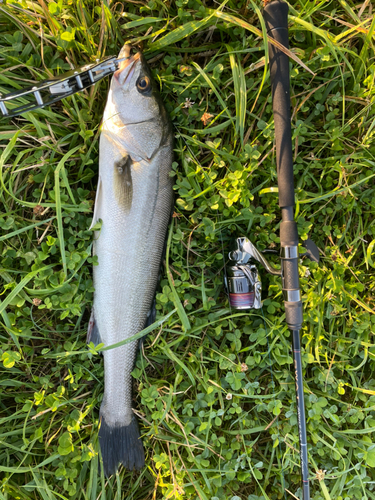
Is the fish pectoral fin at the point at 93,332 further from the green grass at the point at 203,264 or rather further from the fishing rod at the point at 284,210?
the fishing rod at the point at 284,210

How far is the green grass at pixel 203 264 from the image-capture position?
2.04m

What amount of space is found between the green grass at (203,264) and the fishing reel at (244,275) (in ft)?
0.41

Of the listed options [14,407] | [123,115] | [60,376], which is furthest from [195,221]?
[14,407]

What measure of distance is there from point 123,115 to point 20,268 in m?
1.23

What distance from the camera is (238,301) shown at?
2086mm

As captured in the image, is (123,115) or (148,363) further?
(148,363)

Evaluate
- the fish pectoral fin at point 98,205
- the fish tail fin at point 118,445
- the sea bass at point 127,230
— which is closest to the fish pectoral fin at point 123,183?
the sea bass at point 127,230

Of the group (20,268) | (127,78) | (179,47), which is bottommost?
(20,268)

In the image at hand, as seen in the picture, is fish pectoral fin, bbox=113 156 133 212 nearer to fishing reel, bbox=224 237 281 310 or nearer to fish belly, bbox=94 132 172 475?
fish belly, bbox=94 132 172 475

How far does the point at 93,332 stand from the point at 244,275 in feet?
3.63

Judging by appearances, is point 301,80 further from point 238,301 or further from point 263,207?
point 238,301

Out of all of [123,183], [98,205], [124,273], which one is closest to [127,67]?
[123,183]

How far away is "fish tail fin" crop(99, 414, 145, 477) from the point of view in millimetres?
2160

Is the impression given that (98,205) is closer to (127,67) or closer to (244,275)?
(127,67)
